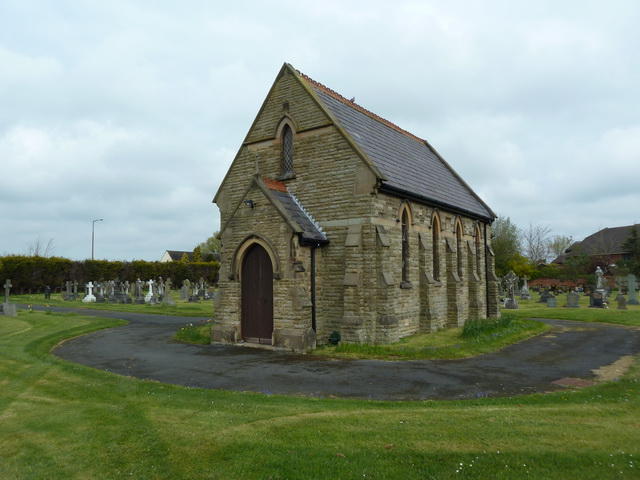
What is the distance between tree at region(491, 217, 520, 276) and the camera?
55094mm

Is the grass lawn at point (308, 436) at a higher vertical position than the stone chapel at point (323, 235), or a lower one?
lower

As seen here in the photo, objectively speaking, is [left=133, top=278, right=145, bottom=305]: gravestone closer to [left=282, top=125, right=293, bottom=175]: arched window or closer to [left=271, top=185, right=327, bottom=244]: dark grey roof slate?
[left=282, top=125, right=293, bottom=175]: arched window

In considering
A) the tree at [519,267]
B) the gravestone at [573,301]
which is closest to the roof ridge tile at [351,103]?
the gravestone at [573,301]

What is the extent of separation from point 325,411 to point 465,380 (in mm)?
4266

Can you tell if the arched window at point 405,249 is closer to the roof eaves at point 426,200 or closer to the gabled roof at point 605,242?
the roof eaves at point 426,200

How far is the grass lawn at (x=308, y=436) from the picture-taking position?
5.40 meters

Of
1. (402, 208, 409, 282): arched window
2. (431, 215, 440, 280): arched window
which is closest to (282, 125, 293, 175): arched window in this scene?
(402, 208, 409, 282): arched window

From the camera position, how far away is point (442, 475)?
5.20 m

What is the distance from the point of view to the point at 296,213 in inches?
632

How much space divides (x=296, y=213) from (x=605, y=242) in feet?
248

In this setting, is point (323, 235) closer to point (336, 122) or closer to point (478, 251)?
point (336, 122)

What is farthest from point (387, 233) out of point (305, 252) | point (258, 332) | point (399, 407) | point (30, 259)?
point (30, 259)

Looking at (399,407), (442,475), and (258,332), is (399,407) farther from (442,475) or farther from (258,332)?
(258,332)

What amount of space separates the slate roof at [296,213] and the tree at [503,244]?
1686 inches
